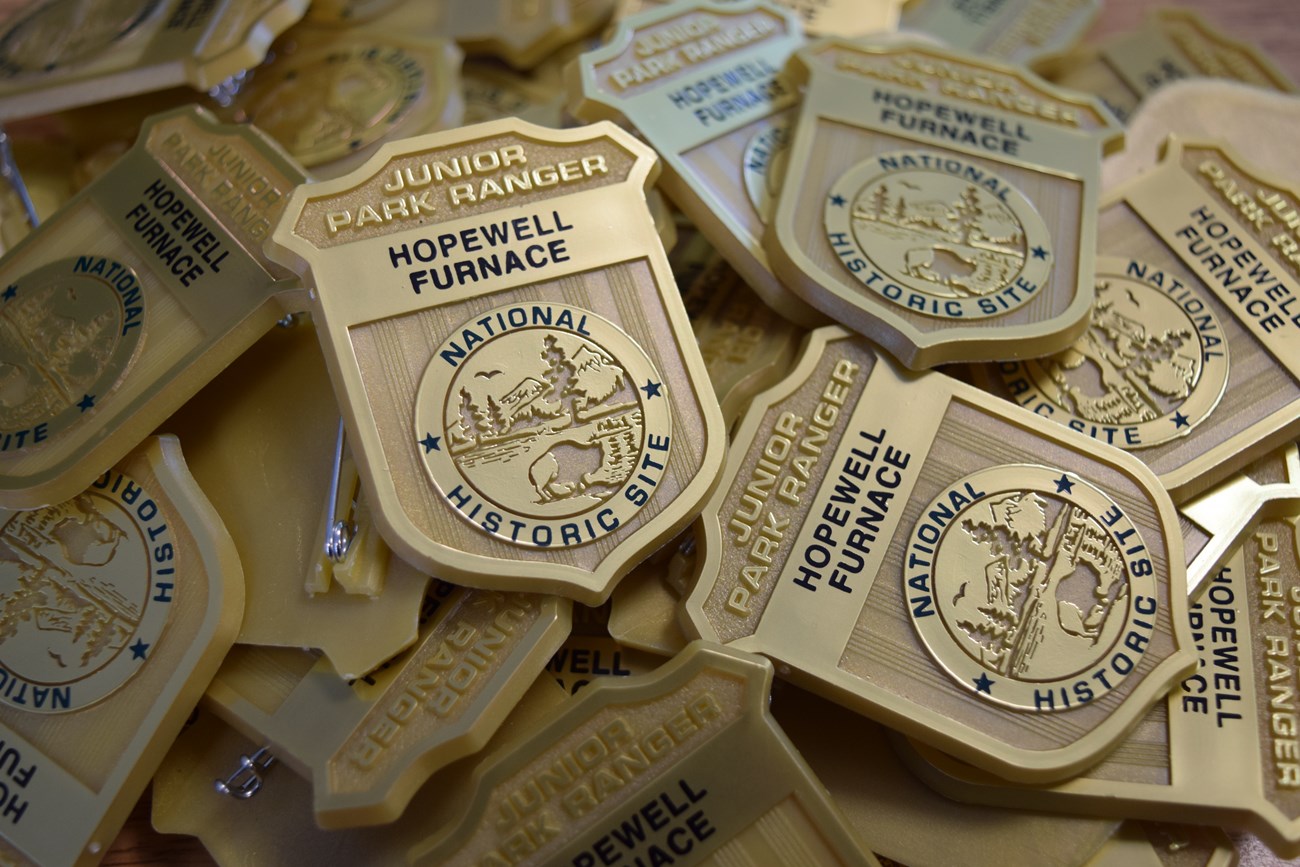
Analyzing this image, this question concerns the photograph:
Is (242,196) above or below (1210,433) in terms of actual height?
above

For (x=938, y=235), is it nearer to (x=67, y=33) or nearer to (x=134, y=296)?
(x=134, y=296)

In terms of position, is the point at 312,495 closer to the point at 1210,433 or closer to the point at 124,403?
the point at 124,403

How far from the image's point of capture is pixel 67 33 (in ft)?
8.38

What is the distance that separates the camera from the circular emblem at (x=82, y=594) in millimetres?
1810

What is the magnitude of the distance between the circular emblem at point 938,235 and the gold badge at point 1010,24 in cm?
101

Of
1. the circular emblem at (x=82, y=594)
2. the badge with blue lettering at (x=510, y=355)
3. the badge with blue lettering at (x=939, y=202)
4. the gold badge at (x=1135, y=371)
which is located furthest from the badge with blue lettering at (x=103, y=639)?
the gold badge at (x=1135, y=371)

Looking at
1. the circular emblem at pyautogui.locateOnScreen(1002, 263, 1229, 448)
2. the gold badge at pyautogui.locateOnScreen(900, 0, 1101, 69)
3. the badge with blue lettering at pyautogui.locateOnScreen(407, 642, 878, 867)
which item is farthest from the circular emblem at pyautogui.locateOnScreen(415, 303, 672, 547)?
the gold badge at pyautogui.locateOnScreen(900, 0, 1101, 69)

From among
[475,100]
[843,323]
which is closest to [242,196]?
[475,100]

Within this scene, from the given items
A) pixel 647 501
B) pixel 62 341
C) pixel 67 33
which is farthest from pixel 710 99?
pixel 67 33

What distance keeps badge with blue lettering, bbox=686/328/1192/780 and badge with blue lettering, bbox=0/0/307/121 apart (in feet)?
4.71

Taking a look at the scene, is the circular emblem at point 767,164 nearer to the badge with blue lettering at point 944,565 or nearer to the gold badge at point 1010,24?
the badge with blue lettering at point 944,565

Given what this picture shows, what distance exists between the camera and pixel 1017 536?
1.88 metres

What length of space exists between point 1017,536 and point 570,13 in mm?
1960

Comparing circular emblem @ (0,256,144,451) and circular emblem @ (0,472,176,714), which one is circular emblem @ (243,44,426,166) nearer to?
circular emblem @ (0,256,144,451)
